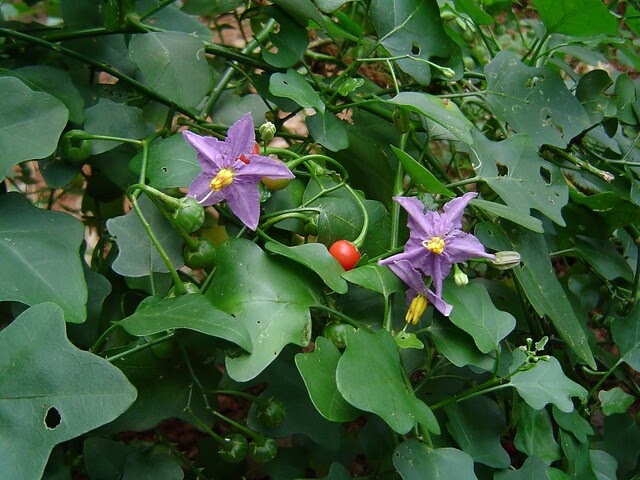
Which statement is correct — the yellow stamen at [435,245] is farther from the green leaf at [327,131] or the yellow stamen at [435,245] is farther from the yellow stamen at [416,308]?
the green leaf at [327,131]

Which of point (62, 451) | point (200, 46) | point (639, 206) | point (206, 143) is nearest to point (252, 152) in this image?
point (206, 143)

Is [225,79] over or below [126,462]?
over

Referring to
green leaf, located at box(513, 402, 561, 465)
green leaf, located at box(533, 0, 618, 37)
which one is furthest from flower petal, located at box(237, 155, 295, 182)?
green leaf, located at box(533, 0, 618, 37)

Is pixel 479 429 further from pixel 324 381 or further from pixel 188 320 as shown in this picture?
pixel 188 320

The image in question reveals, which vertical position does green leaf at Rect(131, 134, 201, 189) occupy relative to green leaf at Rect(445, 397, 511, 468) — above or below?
above

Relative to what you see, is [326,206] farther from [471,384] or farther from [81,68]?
[81,68]

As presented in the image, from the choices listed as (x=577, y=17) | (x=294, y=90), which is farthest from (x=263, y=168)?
(x=577, y=17)

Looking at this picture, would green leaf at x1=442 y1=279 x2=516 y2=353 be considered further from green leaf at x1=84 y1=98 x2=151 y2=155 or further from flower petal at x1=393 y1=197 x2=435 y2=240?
green leaf at x1=84 y1=98 x2=151 y2=155
